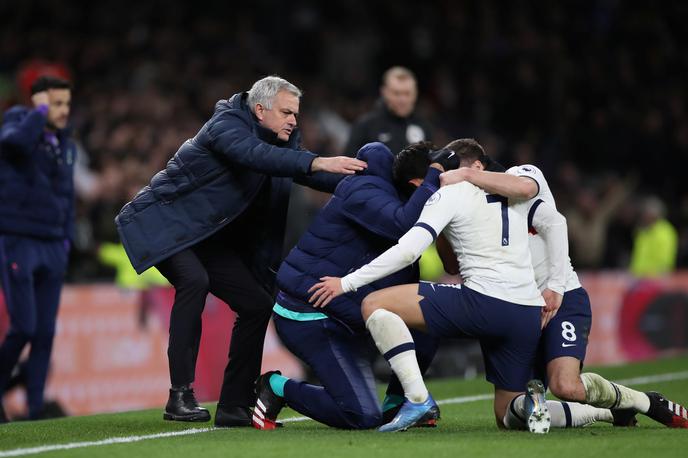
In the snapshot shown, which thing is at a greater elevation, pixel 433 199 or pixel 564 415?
pixel 433 199

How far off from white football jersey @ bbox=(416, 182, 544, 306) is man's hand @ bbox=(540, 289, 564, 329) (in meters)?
0.28

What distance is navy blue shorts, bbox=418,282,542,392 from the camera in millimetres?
6672

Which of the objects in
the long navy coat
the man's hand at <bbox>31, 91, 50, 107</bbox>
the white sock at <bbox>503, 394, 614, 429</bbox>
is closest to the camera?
the white sock at <bbox>503, 394, 614, 429</bbox>

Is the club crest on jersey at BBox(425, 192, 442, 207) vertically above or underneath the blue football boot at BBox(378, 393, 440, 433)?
above

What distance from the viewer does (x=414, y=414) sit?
21.6ft

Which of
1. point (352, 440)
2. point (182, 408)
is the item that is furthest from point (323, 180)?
point (352, 440)

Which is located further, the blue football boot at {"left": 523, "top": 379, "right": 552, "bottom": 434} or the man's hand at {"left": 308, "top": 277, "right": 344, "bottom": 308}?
the man's hand at {"left": 308, "top": 277, "right": 344, "bottom": 308}

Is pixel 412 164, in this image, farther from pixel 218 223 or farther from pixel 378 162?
pixel 218 223

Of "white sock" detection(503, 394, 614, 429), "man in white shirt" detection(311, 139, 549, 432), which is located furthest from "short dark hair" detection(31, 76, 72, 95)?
"white sock" detection(503, 394, 614, 429)

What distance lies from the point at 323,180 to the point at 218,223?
625 mm

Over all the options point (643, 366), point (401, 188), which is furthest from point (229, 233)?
point (643, 366)

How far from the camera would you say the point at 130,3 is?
57.0 feet

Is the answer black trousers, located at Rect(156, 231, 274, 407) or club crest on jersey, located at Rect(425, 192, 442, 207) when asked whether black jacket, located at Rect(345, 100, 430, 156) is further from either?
club crest on jersey, located at Rect(425, 192, 442, 207)

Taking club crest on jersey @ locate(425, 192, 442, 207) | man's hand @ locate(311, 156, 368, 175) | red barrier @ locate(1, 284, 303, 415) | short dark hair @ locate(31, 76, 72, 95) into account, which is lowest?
red barrier @ locate(1, 284, 303, 415)
